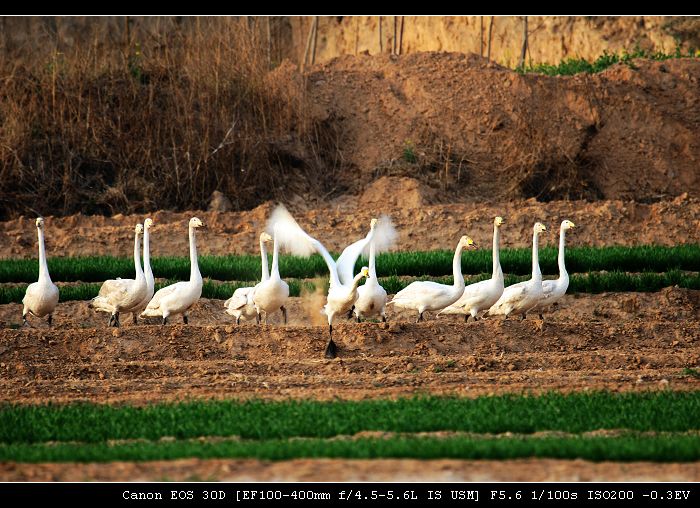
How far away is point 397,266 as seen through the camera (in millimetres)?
20875

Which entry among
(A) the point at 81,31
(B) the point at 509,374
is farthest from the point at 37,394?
(A) the point at 81,31

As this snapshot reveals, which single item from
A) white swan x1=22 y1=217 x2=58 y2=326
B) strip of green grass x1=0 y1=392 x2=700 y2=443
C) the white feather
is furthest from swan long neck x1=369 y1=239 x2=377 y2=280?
strip of green grass x1=0 y1=392 x2=700 y2=443

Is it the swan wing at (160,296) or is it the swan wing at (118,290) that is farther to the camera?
the swan wing at (160,296)

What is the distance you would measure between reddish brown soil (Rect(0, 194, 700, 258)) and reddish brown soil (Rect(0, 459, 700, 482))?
14955 mm

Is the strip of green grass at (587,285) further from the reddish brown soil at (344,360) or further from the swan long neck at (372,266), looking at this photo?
the reddish brown soil at (344,360)

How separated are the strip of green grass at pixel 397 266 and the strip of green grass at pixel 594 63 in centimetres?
1384

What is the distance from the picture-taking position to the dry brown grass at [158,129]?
92.8 ft

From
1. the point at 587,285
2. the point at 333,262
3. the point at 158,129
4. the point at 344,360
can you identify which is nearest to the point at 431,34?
the point at 158,129

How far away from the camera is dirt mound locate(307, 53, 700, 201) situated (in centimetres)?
3045

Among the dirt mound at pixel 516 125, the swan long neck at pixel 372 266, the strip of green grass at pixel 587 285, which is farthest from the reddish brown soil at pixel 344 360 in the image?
the dirt mound at pixel 516 125

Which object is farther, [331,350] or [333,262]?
[333,262]

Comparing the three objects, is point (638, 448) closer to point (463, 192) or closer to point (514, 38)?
point (463, 192)

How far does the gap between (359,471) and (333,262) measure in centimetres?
734

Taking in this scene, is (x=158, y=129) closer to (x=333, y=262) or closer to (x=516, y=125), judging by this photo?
(x=516, y=125)
